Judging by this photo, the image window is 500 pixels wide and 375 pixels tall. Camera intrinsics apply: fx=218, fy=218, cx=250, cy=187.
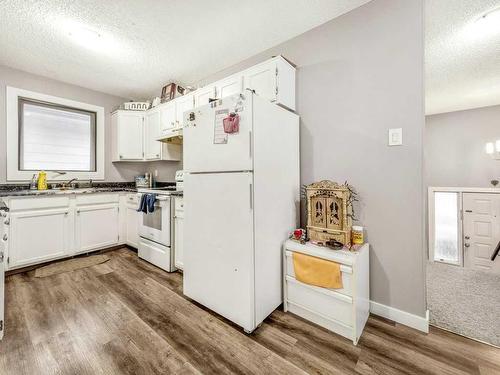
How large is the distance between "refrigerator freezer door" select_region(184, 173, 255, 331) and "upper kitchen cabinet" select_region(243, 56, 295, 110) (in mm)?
910

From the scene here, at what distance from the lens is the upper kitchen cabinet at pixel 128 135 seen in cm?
351

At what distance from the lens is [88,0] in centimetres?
176

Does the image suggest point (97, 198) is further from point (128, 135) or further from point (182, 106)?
point (182, 106)

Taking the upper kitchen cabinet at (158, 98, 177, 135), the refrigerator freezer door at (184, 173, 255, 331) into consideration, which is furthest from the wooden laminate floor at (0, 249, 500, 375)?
the upper kitchen cabinet at (158, 98, 177, 135)

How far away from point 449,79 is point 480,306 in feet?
8.69

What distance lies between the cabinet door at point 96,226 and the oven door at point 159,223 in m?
0.78

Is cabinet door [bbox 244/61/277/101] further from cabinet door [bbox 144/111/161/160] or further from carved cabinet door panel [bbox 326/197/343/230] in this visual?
cabinet door [bbox 144/111/161/160]

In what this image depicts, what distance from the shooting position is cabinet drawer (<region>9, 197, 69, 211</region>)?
2451mm

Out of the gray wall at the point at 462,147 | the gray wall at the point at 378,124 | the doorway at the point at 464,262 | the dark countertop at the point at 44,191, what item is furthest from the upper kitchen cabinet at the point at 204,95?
the gray wall at the point at 462,147

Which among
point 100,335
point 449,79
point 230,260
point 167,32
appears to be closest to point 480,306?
point 230,260

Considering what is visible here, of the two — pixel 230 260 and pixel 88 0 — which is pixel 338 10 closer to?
pixel 88 0

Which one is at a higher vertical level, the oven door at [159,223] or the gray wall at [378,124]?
the gray wall at [378,124]

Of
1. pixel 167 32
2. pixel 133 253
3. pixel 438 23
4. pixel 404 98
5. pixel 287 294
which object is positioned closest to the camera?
pixel 404 98

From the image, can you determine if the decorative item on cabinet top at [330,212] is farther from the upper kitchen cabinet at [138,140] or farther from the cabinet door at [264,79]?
the upper kitchen cabinet at [138,140]
